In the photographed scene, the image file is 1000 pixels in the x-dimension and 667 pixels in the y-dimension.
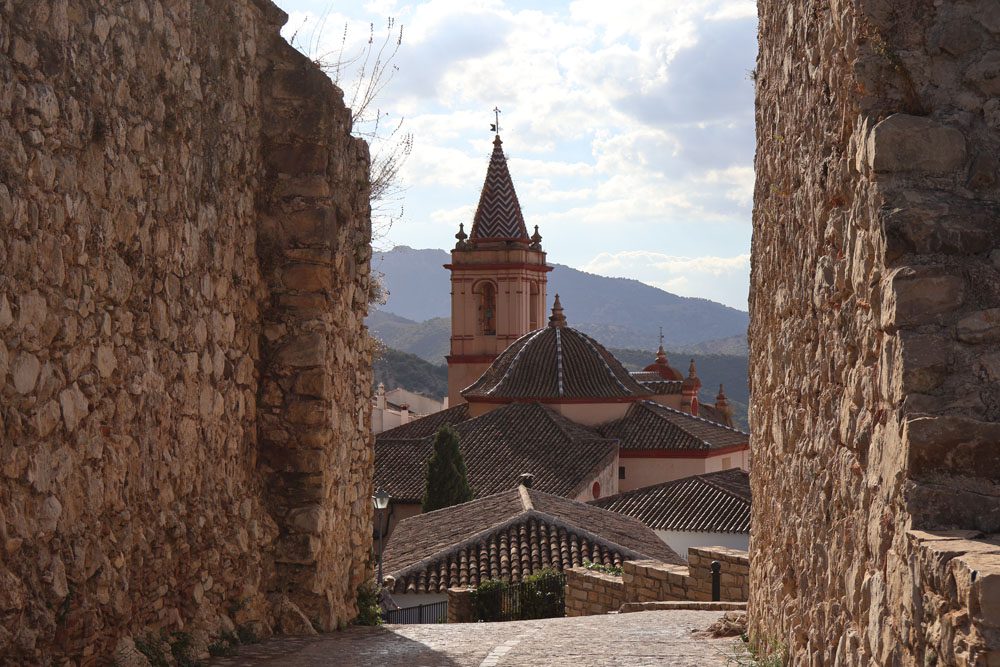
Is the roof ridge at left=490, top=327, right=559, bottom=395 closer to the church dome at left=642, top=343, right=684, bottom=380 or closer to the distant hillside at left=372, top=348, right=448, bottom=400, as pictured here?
the church dome at left=642, top=343, right=684, bottom=380

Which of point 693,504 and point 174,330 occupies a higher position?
point 174,330

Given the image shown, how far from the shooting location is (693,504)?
26.3 m

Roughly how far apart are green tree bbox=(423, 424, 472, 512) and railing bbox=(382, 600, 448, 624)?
11.6 metres

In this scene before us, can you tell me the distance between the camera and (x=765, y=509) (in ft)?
17.9

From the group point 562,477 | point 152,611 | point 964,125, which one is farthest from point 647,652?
point 562,477

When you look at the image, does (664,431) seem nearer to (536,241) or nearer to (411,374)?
(536,241)

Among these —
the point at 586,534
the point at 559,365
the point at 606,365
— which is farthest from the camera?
the point at 606,365

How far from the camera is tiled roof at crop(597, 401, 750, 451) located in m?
36.0

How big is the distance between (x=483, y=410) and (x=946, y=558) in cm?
3626

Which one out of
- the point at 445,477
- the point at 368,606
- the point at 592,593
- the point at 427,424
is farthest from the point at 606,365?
the point at 368,606

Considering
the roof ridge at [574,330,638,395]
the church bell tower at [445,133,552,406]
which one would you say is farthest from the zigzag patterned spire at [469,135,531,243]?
the roof ridge at [574,330,638,395]

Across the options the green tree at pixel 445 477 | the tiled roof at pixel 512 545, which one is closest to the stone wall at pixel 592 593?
the tiled roof at pixel 512 545

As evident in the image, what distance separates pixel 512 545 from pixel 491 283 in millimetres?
25204

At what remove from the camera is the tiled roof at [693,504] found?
82.9 ft
